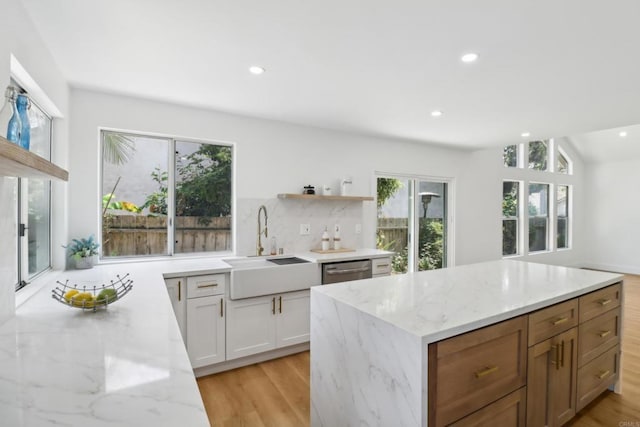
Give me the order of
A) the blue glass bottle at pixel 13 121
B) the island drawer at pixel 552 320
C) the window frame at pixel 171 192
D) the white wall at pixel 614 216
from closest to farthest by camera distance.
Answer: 1. the blue glass bottle at pixel 13 121
2. the island drawer at pixel 552 320
3. the window frame at pixel 171 192
4. the white wall at pixel 614 216

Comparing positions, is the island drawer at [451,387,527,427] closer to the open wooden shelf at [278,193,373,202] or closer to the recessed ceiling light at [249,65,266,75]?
the recessed ceiling light at [249,65,266,75]

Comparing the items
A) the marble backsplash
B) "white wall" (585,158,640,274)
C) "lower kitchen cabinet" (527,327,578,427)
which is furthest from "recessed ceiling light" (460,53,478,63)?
"white wall" (585,158,640,274)

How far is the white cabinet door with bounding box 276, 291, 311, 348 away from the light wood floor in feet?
0.61

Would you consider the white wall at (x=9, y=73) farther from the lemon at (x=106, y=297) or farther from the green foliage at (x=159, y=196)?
the green foliage at (x=159, y=196)

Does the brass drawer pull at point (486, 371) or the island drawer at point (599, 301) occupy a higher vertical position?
the island drawer at point (599, 301)

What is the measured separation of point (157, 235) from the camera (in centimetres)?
318

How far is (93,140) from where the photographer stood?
110 inches

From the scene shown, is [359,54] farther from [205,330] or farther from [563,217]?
[563,217]

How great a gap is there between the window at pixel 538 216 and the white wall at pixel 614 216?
5.33ft

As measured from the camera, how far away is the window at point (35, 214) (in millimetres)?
2004

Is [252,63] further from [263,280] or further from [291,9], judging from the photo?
[263,280]

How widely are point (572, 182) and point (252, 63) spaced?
26.3ft

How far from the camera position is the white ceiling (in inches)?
66.3

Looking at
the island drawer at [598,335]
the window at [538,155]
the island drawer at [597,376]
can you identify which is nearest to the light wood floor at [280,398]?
the island drawer at [597,376]
